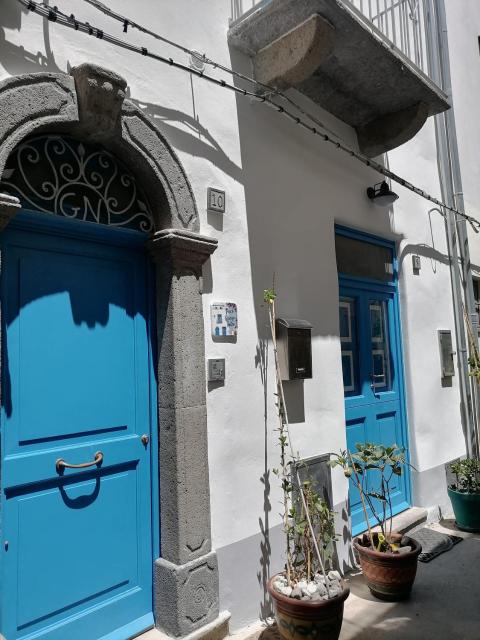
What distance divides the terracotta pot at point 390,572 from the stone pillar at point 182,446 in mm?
1239

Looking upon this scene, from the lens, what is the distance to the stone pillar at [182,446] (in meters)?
2.66

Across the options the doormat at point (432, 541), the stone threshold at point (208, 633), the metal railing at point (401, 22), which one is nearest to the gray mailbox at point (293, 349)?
the stone threshold at point (208, 633)

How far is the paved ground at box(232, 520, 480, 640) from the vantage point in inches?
117

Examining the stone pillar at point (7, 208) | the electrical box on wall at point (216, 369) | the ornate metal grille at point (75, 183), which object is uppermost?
the ornate metal grille at point (75, 183)

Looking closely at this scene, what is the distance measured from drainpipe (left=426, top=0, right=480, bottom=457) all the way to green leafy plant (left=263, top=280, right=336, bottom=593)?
3.02 m

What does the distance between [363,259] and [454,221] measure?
6.38 feet

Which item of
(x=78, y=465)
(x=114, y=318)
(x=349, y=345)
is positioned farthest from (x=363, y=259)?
(x=78, y=465)

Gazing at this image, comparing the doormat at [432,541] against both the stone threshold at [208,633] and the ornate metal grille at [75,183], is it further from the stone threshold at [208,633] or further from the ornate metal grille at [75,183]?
the ornate metal grille at [75,183]

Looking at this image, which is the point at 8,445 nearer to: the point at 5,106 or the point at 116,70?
the point at 5,106

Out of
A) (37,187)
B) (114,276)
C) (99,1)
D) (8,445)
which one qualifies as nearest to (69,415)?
(8,445)

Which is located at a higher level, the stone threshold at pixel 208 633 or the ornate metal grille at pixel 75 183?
the ornate metal grille at pixel 75 183

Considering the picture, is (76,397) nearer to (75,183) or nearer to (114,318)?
(114,318)

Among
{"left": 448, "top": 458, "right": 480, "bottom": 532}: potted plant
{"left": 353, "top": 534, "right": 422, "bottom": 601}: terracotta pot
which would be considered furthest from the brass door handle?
{"left": 448, "top": 458, "right": 480, "bottom": 532}: potted plant

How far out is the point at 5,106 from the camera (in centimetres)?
216
